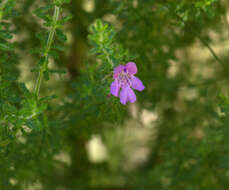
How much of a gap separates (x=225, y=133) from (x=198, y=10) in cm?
51

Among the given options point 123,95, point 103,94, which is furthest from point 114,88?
point 103,94

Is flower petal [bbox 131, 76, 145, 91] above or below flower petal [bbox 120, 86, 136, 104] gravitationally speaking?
above

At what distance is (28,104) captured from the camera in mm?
935

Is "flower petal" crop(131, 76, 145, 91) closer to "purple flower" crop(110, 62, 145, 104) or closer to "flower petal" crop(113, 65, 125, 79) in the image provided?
"purple flower" crop(110, 62, 145, 104)

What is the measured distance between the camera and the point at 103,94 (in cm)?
115

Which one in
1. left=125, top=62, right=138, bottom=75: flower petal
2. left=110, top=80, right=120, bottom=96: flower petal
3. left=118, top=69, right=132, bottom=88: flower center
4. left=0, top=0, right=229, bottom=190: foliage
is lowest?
left=110, top=80, right=120, bottom=96: flower petal

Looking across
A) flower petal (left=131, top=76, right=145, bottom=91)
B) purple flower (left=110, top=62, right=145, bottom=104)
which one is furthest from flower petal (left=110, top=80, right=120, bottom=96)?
flower petal (left=131, top=76, right=145, bottom=91)

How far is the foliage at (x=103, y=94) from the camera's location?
1.01 m

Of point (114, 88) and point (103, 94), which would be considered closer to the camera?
point (114, 88)

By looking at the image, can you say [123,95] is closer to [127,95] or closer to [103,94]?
[127,95]

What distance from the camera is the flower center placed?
1.02 m

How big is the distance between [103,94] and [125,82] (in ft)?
0.38

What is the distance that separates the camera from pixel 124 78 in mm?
1052

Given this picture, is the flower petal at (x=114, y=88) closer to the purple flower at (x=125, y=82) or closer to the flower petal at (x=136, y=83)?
the purple flower at (x=125, y=82)
